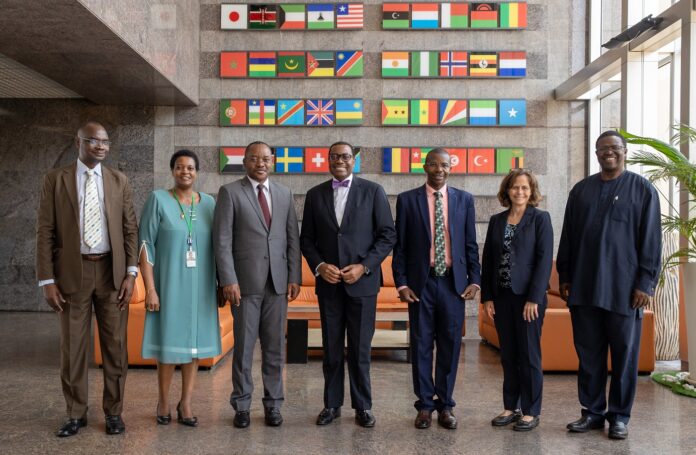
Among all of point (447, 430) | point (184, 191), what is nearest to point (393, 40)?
point (184, 191)

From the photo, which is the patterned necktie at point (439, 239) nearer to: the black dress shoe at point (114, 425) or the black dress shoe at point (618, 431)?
the black dress shoe at point (618, 431)

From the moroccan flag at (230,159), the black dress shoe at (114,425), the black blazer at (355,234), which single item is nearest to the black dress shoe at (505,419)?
the black blazer at (355,234)

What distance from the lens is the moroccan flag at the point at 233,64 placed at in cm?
891

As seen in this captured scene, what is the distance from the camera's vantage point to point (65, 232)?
12.3ft

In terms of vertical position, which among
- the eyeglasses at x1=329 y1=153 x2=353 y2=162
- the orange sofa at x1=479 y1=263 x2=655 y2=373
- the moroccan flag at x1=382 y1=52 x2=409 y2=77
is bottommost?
the orange sofa at x1=479 y1=263 x2=655 y2=373

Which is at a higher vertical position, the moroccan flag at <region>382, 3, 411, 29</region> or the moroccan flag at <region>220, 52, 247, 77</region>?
the moroccan flag at <region>382, 3, 411, 29</region>

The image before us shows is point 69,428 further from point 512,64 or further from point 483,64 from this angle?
point 512,64

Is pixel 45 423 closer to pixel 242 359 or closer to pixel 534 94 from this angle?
pixel 242 359

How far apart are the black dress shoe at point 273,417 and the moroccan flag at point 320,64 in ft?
19.2

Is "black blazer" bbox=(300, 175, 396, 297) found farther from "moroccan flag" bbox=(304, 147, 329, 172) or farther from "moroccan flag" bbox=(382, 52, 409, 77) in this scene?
"moroccan flag" bbox=(382, 52, 409, 77)

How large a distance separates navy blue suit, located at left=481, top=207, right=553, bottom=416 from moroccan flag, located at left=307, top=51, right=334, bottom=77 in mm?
5405

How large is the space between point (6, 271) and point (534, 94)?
8.02 metres

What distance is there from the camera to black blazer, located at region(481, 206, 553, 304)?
387cm

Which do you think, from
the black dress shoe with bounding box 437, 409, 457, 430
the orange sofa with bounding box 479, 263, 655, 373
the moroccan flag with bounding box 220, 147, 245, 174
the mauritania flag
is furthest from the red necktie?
the moroccan flag with bounding box 220, 147, 245, 174
